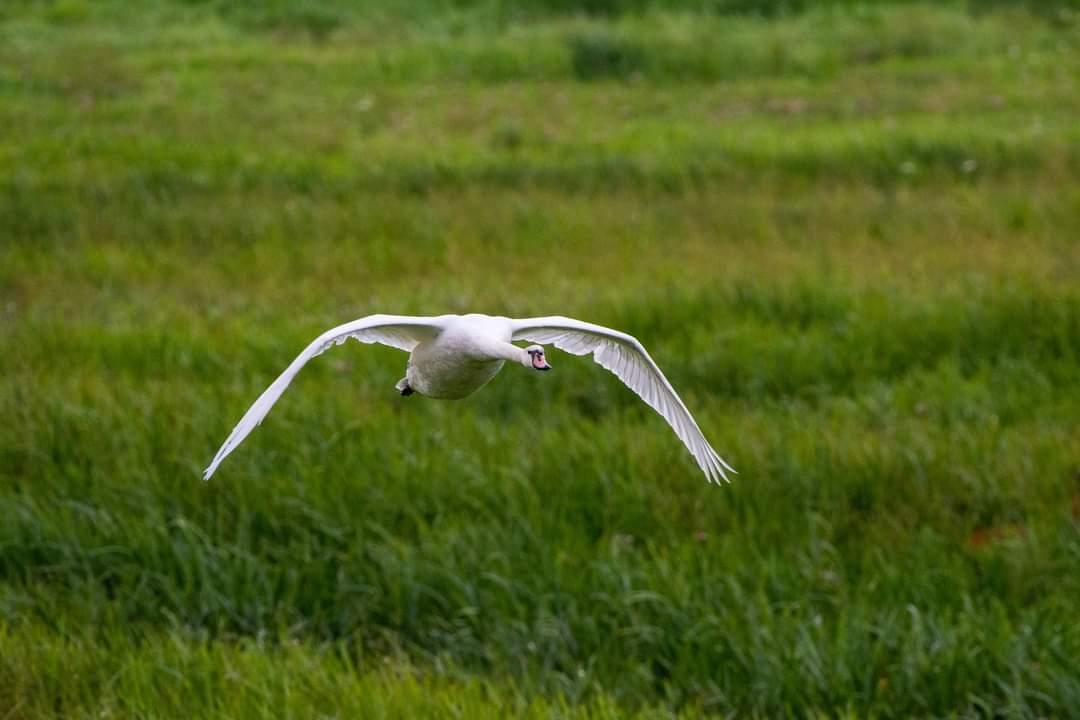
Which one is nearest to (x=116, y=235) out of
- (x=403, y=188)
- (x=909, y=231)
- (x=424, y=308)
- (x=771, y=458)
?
(x=403, y=188)

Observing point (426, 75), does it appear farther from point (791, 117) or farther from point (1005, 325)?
point (1005, 325)

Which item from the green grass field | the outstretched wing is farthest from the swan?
the green grass field

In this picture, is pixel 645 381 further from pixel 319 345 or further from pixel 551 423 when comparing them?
pixel 551 423

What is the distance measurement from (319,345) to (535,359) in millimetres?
340

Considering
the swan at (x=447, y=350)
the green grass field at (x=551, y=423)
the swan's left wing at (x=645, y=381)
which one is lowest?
the green grass field at (x=551, y=423)

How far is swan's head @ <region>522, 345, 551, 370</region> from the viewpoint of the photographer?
2469 millimetres

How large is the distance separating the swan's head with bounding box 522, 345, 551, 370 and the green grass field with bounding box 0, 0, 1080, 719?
194cm

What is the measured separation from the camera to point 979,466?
19.4 feet

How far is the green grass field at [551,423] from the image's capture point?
188 inches

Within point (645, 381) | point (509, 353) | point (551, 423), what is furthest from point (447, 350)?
point (551, 423)

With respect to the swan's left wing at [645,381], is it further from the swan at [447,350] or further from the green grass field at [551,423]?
the green grass field at [551,423]

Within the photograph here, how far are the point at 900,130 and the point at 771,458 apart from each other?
22.1ft

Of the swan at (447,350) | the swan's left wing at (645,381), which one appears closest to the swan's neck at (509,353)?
the swan at (447,350)

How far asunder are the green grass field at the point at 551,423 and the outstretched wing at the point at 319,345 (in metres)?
1.82
